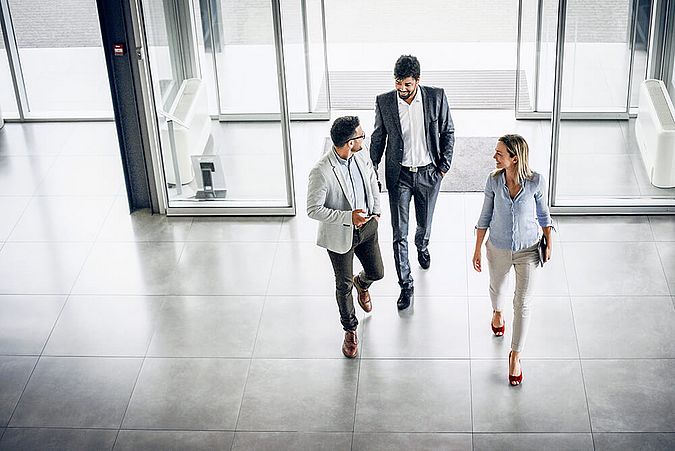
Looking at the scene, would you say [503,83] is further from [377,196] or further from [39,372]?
[39,372]

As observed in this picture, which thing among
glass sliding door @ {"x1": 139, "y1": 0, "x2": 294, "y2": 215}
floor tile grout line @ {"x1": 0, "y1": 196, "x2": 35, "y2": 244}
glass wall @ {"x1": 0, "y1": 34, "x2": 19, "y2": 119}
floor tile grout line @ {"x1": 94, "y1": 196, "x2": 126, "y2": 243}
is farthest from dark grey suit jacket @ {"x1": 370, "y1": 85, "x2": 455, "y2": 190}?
glass wall @ {"x1": 0, "y1": 34, "x2": 19, "y2": 119}

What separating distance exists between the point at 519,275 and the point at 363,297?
125cm

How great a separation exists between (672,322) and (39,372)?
3979 mm

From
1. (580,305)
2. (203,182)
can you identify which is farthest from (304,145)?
(580,305)

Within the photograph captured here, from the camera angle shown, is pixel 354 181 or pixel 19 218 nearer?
pixel 354 181

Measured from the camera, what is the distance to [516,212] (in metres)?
5.12

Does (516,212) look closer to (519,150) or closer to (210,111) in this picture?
(519,150)

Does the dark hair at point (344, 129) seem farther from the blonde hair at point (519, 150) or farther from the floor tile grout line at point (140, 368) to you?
the floor tile grout line at point (140, 368)

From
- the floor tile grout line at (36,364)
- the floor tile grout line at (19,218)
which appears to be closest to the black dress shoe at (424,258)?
the floor tile grout line at (36,364)

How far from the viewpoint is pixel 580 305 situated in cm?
623

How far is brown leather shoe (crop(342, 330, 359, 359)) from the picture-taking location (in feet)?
19.1

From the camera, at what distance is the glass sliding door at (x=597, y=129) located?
6.88 m

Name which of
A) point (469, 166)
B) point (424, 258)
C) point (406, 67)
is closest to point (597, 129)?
point (469, 166)

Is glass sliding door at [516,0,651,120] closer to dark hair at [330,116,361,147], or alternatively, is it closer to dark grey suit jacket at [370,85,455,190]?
dark grey suit jacket at [370,85,455,190]
